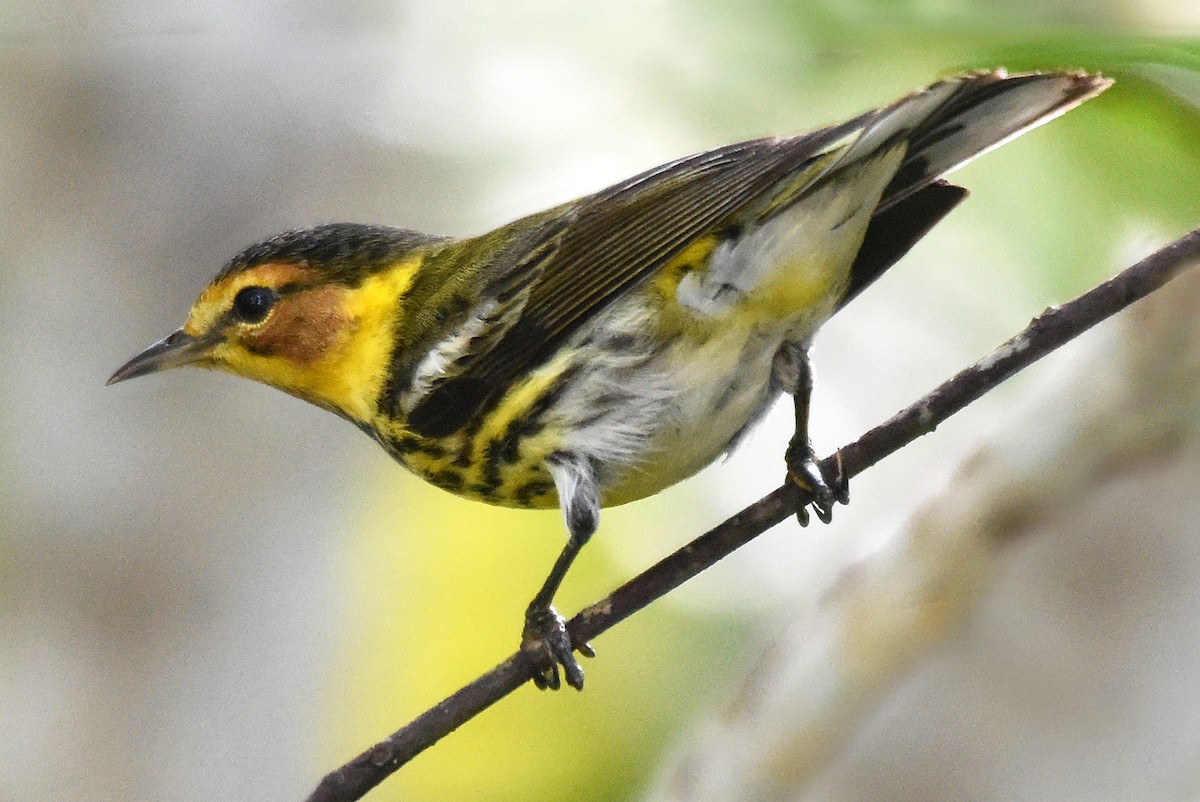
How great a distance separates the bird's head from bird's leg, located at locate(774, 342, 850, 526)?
35.6 inches

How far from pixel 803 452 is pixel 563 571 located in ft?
1.78

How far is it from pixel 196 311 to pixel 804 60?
1478 millimetres

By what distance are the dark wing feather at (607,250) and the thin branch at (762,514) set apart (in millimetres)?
531

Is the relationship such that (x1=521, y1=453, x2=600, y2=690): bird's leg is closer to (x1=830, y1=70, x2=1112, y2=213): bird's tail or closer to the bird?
the bird

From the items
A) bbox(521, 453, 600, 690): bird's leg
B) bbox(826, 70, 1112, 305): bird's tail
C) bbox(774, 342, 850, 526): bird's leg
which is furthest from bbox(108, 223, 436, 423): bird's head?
bbox(826, 70, 1112, 305): bird's tail

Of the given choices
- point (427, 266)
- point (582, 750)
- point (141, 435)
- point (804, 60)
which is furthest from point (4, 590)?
point (804, 60)

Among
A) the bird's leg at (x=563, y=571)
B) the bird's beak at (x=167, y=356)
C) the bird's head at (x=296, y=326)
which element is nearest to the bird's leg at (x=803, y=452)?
the bird's leg at (x=563, y=571)

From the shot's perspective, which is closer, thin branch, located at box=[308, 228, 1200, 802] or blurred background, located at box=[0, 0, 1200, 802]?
thin branch, located at box=[308, 228, 1200, 802]

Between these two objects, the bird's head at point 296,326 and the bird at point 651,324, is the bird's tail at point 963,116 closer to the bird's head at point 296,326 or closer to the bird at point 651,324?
the bird at point 651,324

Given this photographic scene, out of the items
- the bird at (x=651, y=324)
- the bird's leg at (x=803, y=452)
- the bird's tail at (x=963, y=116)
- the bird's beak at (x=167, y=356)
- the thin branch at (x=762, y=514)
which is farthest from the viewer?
the bird's beak at (x=167, y=356)

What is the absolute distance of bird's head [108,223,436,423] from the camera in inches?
119

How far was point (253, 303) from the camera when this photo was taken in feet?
9.99

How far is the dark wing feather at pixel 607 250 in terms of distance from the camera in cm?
250

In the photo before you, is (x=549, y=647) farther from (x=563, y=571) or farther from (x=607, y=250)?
(x=607, y=250)
